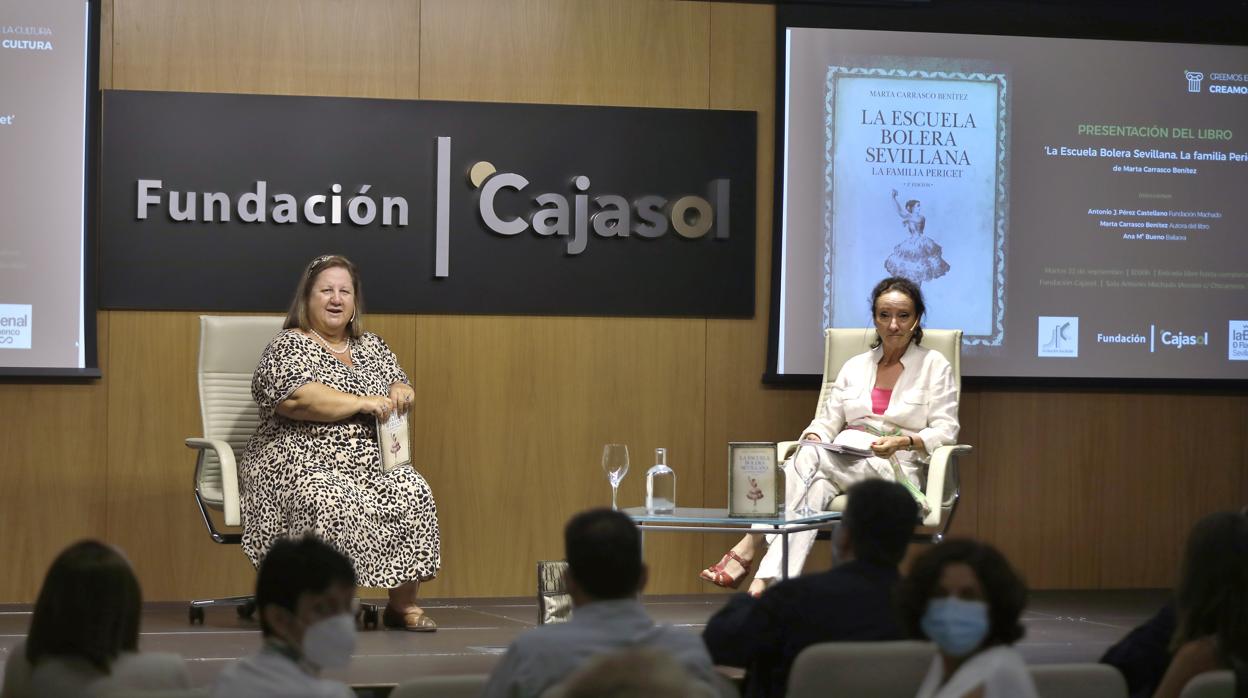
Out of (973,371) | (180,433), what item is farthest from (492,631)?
(973,371)

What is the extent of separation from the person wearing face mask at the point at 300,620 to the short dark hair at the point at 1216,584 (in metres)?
1.30

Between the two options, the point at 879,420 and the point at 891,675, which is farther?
the point at 879,420

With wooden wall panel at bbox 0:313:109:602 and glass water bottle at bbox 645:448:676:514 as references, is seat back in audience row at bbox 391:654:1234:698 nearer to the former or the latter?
glass water bottle at bbox 645:448:676:514

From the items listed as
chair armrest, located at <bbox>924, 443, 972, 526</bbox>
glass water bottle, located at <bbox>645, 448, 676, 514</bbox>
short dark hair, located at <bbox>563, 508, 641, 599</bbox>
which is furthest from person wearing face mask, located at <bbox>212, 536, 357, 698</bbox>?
chair armrest, located at <bbox>924, 443, 972, 526</bbox>

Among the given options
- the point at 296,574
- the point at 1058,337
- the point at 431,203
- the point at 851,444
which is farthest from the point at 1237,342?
the point at 296,574

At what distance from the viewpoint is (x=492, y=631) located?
17.1 feet

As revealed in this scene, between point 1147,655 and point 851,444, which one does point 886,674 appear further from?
point 851,444

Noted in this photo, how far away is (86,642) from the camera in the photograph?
6.73 ft

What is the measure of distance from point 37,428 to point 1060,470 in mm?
4154

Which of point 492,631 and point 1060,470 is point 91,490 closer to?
point 492,631

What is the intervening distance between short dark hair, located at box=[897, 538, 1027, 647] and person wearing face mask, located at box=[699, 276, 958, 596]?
3157 millimetres

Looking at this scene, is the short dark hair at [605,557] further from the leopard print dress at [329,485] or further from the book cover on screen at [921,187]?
the book cover on screen at [921,187]

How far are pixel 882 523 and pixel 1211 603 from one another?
589 millimetres

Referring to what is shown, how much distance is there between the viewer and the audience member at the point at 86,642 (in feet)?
6.70
